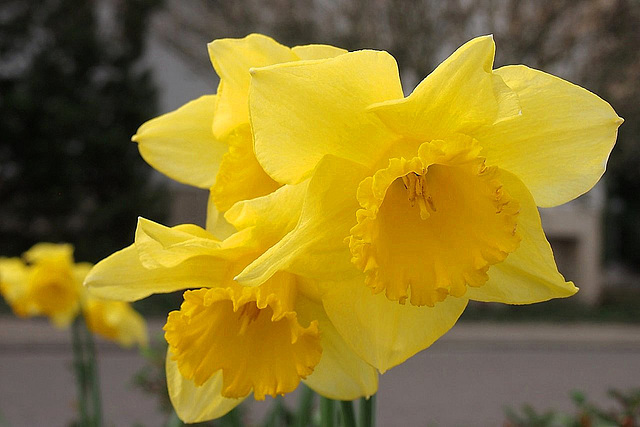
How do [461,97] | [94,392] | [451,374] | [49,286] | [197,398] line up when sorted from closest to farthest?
[461,97]
[197,398]
[94,392]
[49,286]
[451,374]

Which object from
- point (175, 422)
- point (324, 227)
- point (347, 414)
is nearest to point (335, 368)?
point (347, 414)

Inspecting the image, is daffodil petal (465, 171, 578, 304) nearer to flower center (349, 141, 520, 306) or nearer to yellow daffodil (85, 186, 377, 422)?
flower center (349, 141, 520, 306)

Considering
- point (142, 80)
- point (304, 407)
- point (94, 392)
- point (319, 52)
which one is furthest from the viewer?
point (142, 80)

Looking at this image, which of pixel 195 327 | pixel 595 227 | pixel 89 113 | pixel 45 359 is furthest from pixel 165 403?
pixel 595 227

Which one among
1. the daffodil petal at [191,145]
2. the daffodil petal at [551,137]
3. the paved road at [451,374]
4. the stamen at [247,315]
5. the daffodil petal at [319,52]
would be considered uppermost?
the daffodil petal at [319,52]

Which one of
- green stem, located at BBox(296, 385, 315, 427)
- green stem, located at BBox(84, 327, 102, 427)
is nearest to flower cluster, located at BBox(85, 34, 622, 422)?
green stem, located at BBox(296, 385, 315, 427)

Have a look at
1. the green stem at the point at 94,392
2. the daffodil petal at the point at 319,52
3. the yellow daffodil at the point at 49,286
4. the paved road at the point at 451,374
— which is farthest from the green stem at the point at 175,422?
the paved road at the point at 451,374

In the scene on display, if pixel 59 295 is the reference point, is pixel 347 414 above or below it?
above

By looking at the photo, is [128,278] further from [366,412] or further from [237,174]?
[366,412]

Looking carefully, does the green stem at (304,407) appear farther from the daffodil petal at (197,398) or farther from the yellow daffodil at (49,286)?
the yellow daffodil at (49,286)
